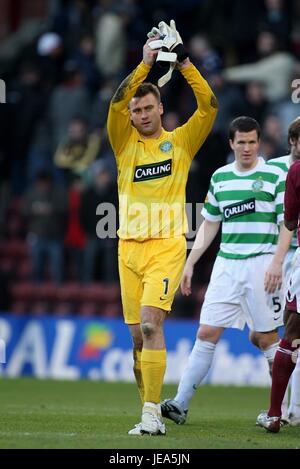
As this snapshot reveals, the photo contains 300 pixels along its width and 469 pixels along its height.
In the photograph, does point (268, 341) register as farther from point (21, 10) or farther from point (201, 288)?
point (21, 10)

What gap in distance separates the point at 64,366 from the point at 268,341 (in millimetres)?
8112

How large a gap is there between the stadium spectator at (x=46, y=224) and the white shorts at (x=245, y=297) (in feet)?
29.3

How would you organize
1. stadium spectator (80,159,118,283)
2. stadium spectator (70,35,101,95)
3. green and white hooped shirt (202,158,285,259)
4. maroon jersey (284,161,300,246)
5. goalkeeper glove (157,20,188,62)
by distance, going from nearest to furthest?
maroon jersey (284,161,300,246) → goalkeeper glove (157,20,188,62) → green and white hooped shirt (202,158,285,259) → stadium spectator (80,159,118,283) → stadium spectator (70,35,101,95)

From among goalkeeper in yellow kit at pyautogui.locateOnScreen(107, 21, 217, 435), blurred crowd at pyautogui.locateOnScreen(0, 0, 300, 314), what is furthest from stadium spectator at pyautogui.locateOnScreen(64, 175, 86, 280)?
goalkeeper in yellow kit at pyautogui.locateOnScreen(107, 21, 217, 435)

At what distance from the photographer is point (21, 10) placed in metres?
26.0

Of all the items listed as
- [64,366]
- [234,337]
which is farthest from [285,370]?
[64,366]

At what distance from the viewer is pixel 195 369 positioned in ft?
33.9

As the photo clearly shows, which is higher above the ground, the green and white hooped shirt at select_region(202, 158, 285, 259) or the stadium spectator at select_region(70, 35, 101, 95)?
the stadium spectator at select_region(70, 35, 101, 95)

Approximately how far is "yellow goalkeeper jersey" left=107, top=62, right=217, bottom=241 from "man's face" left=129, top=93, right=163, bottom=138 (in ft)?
0.19

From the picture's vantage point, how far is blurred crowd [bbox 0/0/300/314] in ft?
59.0

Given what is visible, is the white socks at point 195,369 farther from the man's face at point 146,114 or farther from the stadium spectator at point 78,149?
the stadium spectator at point 78,149

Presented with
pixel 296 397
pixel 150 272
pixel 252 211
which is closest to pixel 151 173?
pixel 150 272

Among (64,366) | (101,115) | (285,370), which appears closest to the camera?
(285,370)

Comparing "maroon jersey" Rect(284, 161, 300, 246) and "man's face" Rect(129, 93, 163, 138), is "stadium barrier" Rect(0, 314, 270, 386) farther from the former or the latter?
"maroon jersey" Rect(284, 161, 300, 246)
